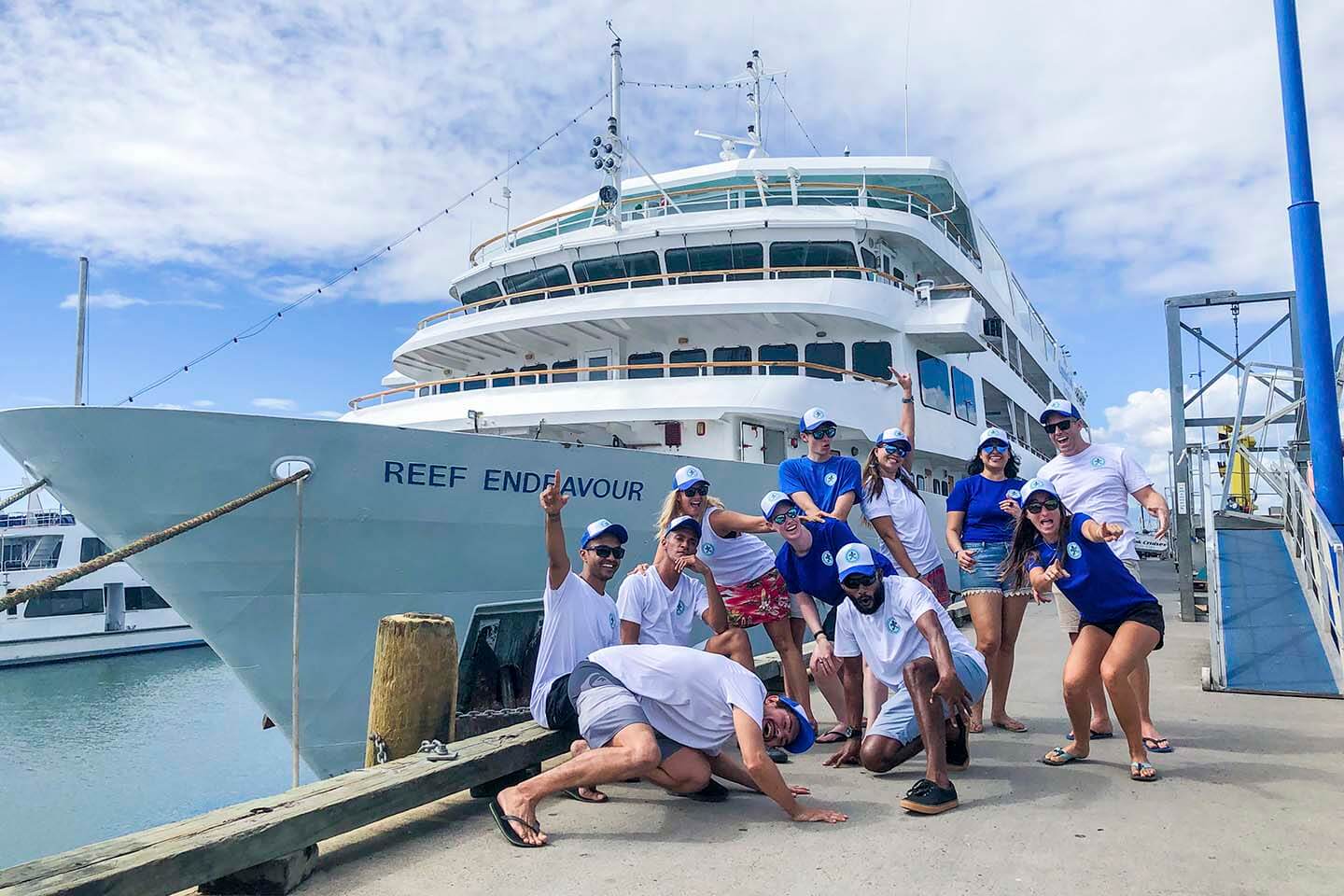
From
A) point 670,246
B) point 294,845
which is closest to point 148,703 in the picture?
point 670,246

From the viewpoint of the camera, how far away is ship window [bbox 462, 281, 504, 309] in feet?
48.5

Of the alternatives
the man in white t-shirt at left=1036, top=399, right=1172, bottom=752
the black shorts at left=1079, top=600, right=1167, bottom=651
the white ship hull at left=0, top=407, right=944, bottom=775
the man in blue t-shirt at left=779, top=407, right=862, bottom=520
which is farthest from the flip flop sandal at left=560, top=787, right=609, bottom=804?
the white ship hull at left=0, top=407, right=944, bottom=775

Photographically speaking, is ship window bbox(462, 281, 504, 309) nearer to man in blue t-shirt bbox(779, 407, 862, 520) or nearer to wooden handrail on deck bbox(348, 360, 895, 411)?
wooden handrail on deck bbox(348, 360, 895, 411)

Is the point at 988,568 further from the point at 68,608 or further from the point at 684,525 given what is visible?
the point at 68,608

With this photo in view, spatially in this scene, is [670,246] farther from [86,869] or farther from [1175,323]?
[86,869]

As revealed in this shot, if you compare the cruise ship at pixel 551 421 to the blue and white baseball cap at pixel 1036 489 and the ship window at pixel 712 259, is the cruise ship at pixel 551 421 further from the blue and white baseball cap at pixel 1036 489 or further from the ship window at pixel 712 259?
the blue and white baseball cap at pixel 1036 489

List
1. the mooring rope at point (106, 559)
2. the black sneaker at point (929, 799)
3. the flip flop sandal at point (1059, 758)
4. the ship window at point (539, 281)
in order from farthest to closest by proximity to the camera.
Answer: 1. the ship window at point (539, 281)
2. the flip flop sandal at point (1059, 758)
3. the black sneaker at point (929, 799)
4. the mooring rope at point (106, 559)

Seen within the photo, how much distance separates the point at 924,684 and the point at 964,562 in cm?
123

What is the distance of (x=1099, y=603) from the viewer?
4215mm

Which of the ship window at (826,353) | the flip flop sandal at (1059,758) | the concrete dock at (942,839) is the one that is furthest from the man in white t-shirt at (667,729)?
the ship window at (826,353)

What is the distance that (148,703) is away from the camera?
19.3 meters

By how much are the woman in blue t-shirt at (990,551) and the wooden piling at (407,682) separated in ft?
8.91

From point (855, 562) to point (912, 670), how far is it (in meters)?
0.52

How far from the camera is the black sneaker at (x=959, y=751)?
14.3 ft
